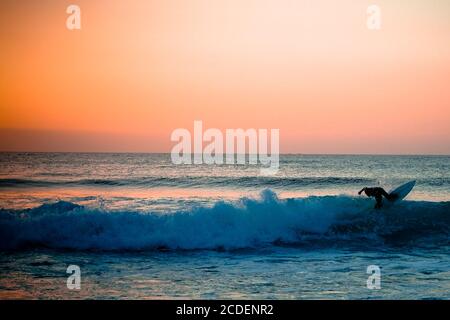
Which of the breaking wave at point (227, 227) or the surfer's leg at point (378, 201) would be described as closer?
the breaking wave at point (227, 227)

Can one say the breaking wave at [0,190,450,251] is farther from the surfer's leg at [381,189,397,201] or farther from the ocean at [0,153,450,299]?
the surfer's leg at [381,189,397,201]

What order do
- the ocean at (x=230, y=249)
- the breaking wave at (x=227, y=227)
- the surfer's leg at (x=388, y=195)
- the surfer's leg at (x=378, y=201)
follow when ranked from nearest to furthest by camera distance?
the ocean at (x=230, y=249) → the breaking wave at (x=227, y=227) → the surfer's leg at (x=378, y=201) → the surfer's leg at (x=388, y=195)

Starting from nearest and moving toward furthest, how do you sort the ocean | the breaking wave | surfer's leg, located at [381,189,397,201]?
the ocean → the breaking wave → surfer's leg, located at [381,189,397,201]

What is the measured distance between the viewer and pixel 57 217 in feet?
44.4

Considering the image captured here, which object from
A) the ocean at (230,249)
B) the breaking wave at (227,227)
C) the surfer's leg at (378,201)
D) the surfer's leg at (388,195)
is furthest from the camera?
the surfer's leg at (388,195)

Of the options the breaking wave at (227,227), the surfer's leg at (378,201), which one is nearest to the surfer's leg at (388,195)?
the surfer's leg at (378,201)

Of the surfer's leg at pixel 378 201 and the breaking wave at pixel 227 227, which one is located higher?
the surfer's leg at pixel 378 201

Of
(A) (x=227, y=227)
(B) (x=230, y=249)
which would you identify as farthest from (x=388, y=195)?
(B) (x=230, y=249)

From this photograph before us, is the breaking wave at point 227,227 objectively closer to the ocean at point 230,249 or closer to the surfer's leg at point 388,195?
the ocean at point 230,249

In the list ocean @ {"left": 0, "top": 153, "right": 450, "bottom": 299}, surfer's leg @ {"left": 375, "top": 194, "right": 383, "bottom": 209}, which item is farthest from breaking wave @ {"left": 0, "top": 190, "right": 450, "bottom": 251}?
surfer's leg @ {"left": 375, "top": 194, "right": 383, "bottom": 209}

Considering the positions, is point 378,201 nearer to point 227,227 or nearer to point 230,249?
point 227,227

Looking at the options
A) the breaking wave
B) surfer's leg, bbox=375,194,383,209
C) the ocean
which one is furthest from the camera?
surfer's leg, bbox=375,194,383,209
